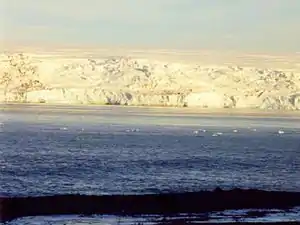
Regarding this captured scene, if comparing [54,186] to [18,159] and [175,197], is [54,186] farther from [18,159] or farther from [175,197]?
[18,159]

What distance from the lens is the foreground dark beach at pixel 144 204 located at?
57.1ft

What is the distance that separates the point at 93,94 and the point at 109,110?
35.2m

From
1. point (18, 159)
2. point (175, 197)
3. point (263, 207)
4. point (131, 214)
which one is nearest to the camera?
point (131, 214)

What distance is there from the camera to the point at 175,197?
2088cm

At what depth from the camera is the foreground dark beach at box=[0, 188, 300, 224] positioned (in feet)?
57.1

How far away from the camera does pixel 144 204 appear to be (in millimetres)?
19078

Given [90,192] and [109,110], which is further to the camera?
[109,110]

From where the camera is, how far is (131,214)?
17.4 meters

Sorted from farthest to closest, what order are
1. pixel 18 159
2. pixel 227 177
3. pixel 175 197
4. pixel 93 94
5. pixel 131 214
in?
1. pixel 93 94
2. pixel 18 159
3. pixel 227 177
4. pixel 175 197
5. pixel 131 214

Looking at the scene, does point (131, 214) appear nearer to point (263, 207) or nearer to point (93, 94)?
point (263, 207)

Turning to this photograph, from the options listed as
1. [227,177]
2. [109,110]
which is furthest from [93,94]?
[227,177]

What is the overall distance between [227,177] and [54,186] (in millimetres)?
8852

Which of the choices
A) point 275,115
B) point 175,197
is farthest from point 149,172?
point 275,115

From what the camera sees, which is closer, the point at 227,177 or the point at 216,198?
the point at 216,198
